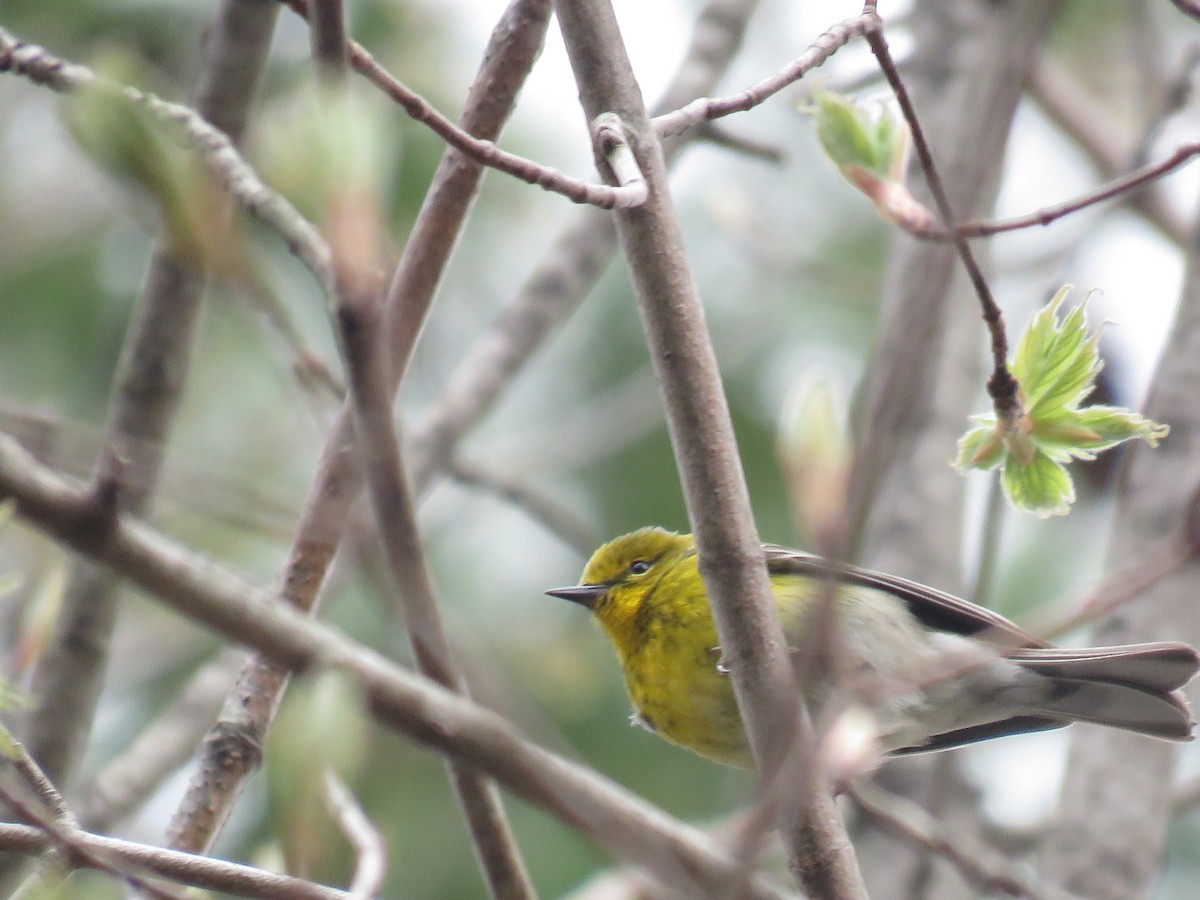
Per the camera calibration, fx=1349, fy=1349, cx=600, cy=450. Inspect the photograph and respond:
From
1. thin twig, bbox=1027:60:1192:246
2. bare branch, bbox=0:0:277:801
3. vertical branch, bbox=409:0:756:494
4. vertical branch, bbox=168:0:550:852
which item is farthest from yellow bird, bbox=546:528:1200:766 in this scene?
thin twig, bbox=1027:60:1192:246

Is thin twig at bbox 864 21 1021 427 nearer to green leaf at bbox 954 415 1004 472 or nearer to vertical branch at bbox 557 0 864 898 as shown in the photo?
green leaf at bbox 954 415 1004 472

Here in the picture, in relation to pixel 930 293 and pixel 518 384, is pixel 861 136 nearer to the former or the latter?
pixel 930 293

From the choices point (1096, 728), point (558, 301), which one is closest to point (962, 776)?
point (1096, 728)

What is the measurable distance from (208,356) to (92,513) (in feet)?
21.4

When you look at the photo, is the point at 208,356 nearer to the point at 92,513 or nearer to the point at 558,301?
the point at 558,301

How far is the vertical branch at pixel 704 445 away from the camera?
2115 mm

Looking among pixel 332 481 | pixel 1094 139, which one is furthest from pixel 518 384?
pixel 332 481

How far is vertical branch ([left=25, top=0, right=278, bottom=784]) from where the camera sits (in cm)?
344

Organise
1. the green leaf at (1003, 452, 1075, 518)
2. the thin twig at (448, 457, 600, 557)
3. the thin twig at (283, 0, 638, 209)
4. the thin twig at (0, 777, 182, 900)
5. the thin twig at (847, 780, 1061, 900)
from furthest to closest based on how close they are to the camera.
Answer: the thin twig at (448, 457, 600, 557) → the thin twig at (847, 780, 1061, 900) → the green leaf at (1003, 452, 1075, 518) → the thin twig at (283, 0, 638, 209) → the thin twig at (0, 777, 182, 900)

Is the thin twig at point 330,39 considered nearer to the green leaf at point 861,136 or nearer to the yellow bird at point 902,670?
the green leaf at point 861,136

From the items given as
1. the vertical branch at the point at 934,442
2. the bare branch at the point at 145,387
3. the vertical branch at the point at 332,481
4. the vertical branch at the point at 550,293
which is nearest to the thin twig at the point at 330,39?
the vertical branch at the point at 332,481

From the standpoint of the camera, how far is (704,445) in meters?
2.17

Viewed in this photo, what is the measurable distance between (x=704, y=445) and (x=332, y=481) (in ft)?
2.35

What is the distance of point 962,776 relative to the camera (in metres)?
4.77
